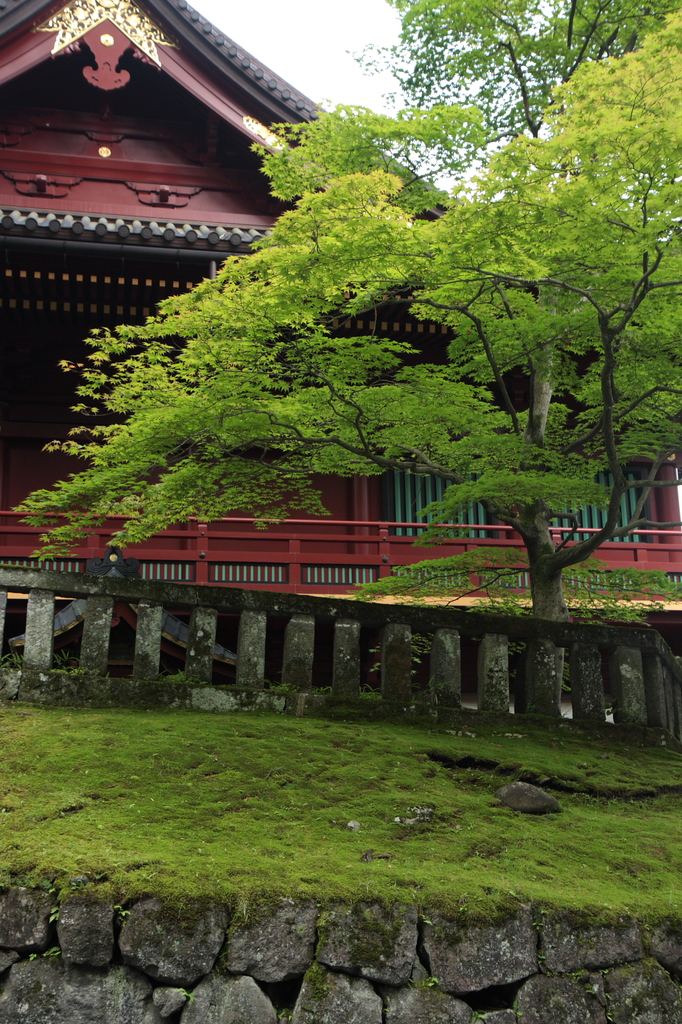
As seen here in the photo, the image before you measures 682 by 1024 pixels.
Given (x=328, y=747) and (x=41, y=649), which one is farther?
(x=41, y=649)

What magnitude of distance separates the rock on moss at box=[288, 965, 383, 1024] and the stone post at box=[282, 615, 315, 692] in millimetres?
2652

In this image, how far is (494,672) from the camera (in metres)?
6.75

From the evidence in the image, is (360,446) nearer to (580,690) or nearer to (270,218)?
(580,690)

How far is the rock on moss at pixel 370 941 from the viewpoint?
3.86 m

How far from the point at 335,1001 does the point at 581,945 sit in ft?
3.79

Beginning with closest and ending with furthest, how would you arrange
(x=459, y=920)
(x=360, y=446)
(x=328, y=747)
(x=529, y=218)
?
(x=459, y=920)
(x=328, y=747)
(x=529, y=218)
(x=360, y=446)

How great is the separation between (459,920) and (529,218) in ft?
15.7

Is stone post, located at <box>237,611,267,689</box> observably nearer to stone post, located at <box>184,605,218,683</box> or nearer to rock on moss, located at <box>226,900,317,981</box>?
stone post, located at <box>184,605,218,683</box>

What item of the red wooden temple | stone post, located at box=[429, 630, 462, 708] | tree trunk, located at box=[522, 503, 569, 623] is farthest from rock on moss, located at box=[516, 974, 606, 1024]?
the red wooden temple

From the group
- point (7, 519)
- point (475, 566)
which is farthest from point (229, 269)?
point (7, 519)

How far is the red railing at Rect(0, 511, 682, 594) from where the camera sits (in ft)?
41.3

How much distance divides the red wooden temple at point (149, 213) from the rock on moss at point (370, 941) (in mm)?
8928

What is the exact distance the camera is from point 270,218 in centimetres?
1466

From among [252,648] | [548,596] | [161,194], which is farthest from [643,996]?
[161,194]
